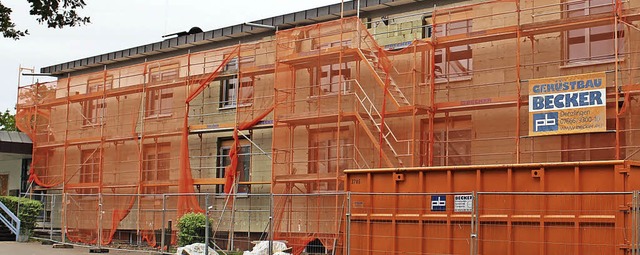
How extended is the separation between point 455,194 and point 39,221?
67.9 ft

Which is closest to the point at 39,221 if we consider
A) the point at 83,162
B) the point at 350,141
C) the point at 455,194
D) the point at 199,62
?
the point at 83,162

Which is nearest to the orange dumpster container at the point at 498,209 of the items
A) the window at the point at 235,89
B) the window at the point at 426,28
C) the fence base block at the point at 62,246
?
the window at the point at 426,28

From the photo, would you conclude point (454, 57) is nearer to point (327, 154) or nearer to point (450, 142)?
point (450, 142)

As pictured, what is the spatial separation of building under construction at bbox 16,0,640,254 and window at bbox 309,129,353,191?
2.4 inches

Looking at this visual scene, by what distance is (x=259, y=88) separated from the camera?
1161 inches

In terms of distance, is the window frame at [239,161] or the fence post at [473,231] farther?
the window frame at [239,161]

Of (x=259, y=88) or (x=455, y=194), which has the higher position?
(x=259, y=88)

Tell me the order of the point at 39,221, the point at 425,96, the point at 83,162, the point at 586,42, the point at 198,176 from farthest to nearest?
the point at 83,162 → the point at 39,221 → the point at 198,176 → the point at 425,96 → the point at 586,42

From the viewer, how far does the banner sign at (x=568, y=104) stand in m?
20.8

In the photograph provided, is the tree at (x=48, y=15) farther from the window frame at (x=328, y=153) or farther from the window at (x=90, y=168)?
the window at (x=90, y=168)

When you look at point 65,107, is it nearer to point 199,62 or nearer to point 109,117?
point 109,117

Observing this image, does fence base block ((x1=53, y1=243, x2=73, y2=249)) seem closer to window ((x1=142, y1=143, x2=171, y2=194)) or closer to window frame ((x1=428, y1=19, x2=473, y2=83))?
window ((x1=142, y1=143, x2=171, y2=194))

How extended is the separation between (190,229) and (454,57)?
30.3 feet

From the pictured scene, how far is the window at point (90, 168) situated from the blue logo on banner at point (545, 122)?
19.5m
